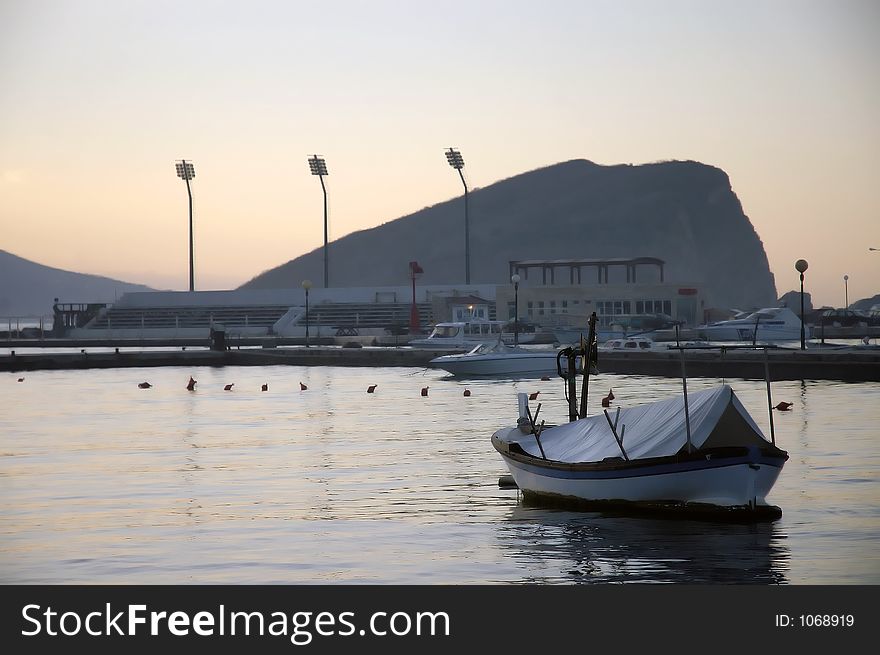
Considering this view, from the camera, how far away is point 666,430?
80.2 feet

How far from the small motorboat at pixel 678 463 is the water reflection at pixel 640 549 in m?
0.41

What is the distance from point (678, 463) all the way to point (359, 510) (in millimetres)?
7023

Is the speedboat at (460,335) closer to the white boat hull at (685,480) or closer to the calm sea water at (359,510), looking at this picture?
the calm sea water at (359,510)

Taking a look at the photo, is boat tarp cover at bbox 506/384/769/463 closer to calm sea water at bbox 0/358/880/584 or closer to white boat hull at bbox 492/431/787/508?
white boat hull at bbox 492/431/787/508

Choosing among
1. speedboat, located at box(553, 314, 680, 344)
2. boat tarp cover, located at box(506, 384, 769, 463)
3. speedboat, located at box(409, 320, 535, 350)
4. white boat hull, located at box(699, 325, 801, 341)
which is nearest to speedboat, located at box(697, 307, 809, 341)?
white boat hull, located at box(699, 325, 801, 341)

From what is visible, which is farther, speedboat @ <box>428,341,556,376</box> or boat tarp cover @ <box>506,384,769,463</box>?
speedboat @ <box>428,341,556,376</box>

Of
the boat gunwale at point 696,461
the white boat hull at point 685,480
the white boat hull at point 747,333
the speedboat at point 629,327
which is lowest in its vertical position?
the white boat hull at point 685,480

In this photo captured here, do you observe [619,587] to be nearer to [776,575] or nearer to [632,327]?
[776,575]

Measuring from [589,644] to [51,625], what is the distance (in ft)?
20.6

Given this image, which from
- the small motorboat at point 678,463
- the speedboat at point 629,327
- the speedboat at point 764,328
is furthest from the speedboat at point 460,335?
the small motorboat at point 678,463

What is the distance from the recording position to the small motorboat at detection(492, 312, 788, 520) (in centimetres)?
2347

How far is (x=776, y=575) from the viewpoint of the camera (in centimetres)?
1981

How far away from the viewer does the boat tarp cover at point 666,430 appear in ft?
77.7

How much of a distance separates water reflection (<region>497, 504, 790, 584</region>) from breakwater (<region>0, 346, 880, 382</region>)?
26.1 meters
